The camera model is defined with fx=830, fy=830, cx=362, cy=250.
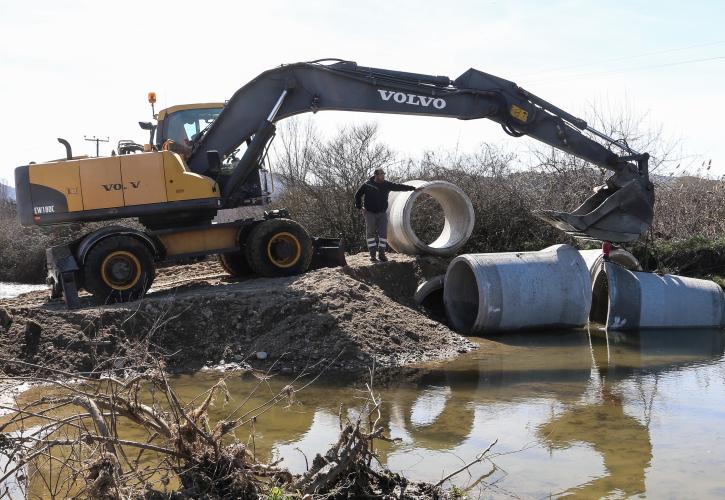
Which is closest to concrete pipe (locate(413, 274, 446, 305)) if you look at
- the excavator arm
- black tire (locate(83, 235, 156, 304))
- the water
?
the excavator arm

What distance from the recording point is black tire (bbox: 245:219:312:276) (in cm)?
1218

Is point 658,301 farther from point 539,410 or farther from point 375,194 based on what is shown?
point 539,410

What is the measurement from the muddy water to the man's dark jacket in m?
3.38

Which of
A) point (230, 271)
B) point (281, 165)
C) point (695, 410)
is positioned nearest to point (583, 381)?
point (695, 410)

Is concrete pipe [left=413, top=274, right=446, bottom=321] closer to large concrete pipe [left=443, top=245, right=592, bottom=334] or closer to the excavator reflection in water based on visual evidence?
large concrete pipe [left=443, top=245, right=592, bottom=334]

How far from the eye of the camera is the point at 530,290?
12.3m

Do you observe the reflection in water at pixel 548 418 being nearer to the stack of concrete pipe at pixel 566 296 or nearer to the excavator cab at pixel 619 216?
the stack of concrete pipe at pixel 566 296

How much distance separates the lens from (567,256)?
496 inches

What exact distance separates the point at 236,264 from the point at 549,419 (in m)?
6.85

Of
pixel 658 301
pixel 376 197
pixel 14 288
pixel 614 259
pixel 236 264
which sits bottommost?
pixel 658 301

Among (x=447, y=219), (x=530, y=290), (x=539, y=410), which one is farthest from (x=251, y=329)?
(x=447, y=219)

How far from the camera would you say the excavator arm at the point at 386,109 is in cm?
1202

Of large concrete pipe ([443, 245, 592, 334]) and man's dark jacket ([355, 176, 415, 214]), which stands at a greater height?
man's dark jacket ([355, 176, 415, 214])

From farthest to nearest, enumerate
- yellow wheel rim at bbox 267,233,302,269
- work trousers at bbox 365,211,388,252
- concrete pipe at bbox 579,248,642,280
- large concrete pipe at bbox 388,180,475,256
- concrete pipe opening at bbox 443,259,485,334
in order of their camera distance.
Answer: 1. large concrete pipe at bbox 388,180,475,256
2. concrete pipe at bbox 579,248,642,280
3. work trousers at bbox 365,211,388,252
4. concrete pipe opening at bbox 443,259,485,334
5. yellow wheel rim at bbox 267,233,302,269
